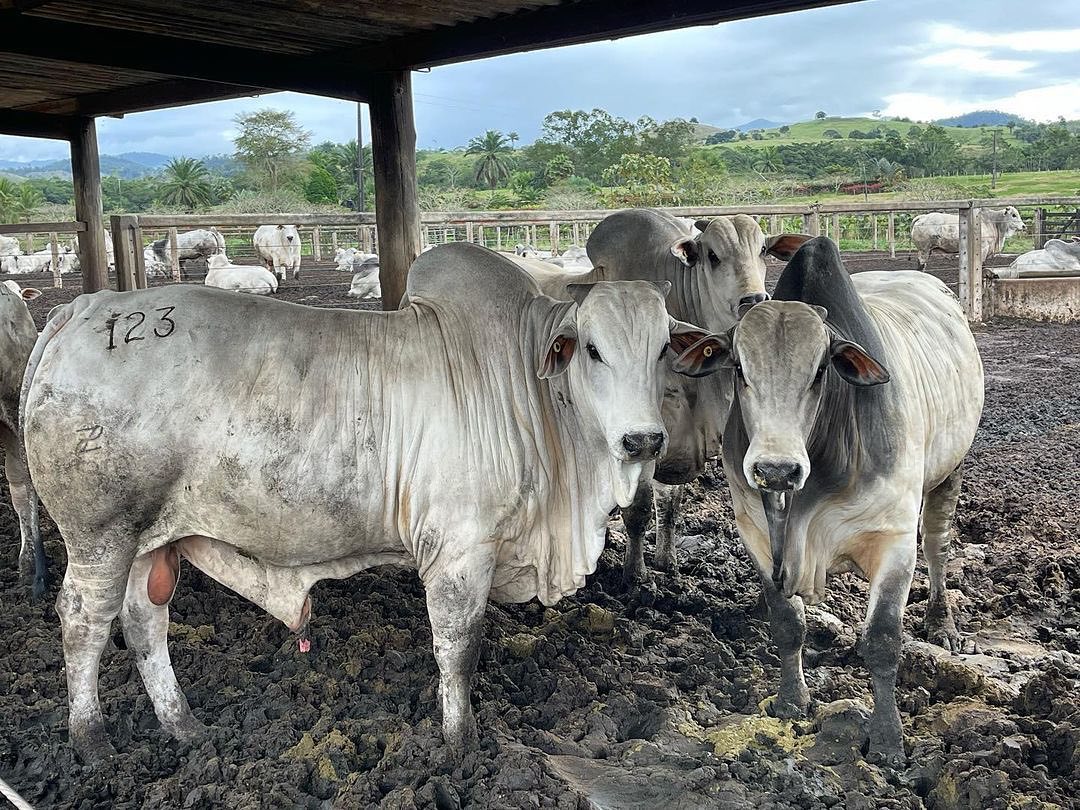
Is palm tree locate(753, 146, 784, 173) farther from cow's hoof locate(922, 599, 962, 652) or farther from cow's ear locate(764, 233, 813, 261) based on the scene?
cow's hoof locate(922, 599, 962, 652)

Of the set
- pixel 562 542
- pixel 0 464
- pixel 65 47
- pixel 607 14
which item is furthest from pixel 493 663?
pixel 0 464

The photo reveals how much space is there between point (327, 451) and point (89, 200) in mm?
5991

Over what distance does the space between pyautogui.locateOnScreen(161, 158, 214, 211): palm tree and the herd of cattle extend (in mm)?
57232

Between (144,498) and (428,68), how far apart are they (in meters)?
→ 3.22

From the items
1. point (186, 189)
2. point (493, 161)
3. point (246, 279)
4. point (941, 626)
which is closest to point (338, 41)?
point (941, 626)

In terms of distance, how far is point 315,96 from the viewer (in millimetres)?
5918

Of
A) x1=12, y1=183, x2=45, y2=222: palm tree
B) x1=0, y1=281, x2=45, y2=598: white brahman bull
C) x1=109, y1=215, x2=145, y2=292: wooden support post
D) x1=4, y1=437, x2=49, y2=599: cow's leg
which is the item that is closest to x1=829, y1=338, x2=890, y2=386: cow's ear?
x1=4, y1=437, x2=49, y2=599: cow's leg

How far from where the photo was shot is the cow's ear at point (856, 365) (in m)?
3.35

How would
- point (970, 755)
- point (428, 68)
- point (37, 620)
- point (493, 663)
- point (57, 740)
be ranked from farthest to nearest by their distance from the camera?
1. point (428, 68)
2. point (37, 620)
3. point (493, 663)
4. point (57, 740)
5. point (970, 755)

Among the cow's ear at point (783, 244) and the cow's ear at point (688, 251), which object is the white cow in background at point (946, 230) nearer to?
the cow's ear at point (783, 244)

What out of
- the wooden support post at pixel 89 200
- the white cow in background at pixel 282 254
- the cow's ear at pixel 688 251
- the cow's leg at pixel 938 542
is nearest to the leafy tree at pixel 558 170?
the white cow in background at pixel 282 254

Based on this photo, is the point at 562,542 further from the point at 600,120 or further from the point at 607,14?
the point at 600,120

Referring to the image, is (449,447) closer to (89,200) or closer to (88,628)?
(88,628)

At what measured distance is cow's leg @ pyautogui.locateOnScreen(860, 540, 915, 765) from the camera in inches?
138
